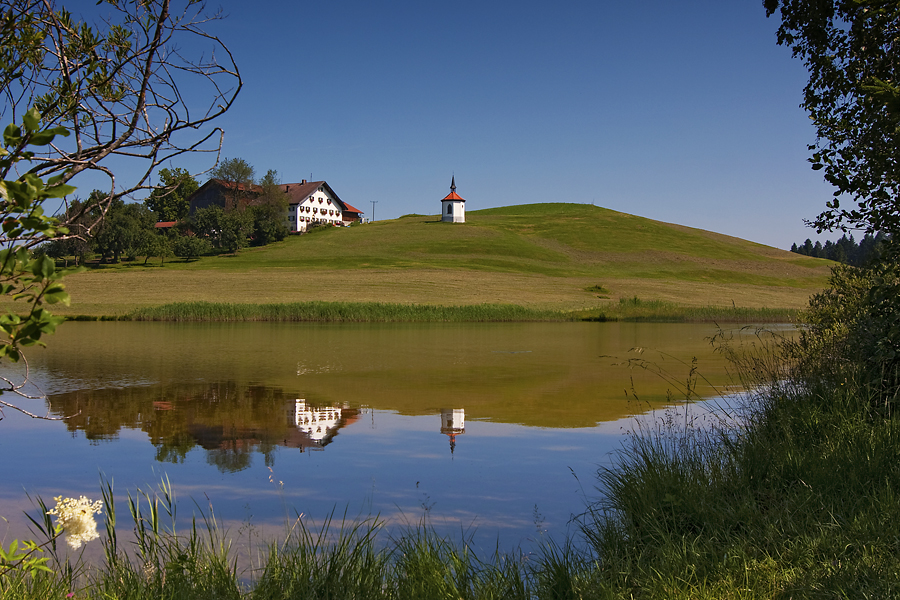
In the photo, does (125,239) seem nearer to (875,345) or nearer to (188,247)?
(188,247)

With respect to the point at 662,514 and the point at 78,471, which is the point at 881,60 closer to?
the point at 662,514

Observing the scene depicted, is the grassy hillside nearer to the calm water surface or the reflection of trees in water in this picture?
the calm water surface

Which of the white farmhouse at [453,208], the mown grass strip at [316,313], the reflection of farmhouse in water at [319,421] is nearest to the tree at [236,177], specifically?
the white farmhouse at [453,208]

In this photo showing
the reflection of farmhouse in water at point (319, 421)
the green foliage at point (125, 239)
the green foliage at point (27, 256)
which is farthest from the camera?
the green foliage at point (125, 239)

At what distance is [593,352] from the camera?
2311cm

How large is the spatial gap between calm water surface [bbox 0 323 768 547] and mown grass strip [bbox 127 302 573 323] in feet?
33.4

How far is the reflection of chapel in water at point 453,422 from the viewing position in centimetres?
1070

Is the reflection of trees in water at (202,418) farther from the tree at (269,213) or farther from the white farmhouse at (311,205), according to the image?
the white farmhouse at (311,205)

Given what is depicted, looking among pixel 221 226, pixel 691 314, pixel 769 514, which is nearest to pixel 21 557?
pixel 769 514

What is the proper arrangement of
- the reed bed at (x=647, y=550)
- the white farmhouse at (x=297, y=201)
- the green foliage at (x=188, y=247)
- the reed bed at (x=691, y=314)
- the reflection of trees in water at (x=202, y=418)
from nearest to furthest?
the reed bed at (x=647, y=550)
the reflection of trees in water at (x=202, y=418)
the reed bed at (x=691, y=314)
the green foliage at (x=188, y=247)
the white farmhouse at (x=297, y=201)

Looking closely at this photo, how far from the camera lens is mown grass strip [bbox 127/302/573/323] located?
34.1m

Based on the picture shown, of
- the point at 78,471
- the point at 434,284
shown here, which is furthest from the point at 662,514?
the point at 434,284

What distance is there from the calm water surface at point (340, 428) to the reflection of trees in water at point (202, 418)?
0.05 m

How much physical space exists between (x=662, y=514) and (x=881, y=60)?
19.2ft
